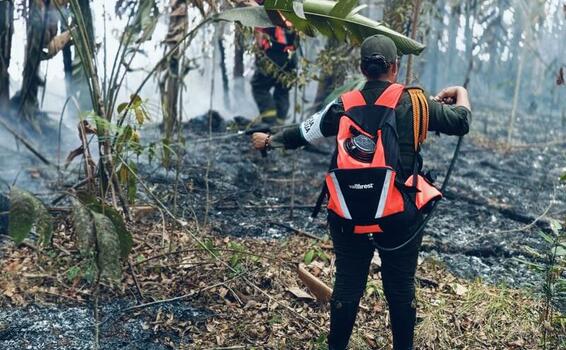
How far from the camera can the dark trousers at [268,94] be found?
8781mm

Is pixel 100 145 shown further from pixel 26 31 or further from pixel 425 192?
pixel 26 31

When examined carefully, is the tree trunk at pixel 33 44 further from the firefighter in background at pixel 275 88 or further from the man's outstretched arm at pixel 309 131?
the man's outstretched arm at pixel 309 131

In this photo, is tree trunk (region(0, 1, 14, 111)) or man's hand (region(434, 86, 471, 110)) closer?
man's hand (region(434, 86, 471, 110))

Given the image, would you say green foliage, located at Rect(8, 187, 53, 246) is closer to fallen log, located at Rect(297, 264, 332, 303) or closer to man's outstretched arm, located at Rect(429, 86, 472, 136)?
man's outstretched arm, located at Rect(429, 86, 472, 136)

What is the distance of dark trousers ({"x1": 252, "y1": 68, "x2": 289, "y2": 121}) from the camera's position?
8781mm

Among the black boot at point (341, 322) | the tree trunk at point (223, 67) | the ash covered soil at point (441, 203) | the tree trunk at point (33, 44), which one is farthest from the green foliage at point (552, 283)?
the tree trunk at point (223, 67)

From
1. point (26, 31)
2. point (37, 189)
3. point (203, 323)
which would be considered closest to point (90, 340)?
point (203, 323)

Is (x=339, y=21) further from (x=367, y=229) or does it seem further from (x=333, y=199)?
(x=367, y=229)

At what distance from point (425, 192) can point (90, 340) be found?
2.05m

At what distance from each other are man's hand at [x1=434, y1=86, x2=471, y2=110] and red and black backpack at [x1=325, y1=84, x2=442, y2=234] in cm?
27

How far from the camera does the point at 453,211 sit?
6.61m

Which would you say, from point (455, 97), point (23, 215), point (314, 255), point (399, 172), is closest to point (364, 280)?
point (399, 172)

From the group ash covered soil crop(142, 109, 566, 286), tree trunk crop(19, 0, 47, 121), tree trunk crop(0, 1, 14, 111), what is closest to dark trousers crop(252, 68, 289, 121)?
ash covered soil crop(142, 109, 566, 286)

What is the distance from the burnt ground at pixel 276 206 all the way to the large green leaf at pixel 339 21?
146 cm
